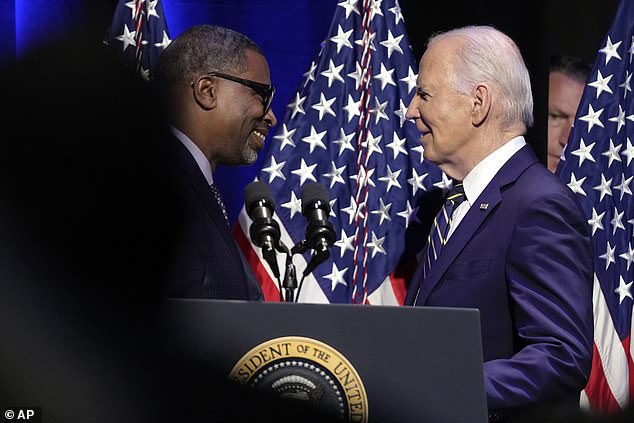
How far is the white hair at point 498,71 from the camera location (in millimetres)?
2564

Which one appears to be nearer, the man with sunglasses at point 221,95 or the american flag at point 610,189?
the man with sunglasses at point 221,95

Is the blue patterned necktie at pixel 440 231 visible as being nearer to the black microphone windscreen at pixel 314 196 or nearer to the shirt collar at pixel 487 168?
the shirt collar at pixel 487 168

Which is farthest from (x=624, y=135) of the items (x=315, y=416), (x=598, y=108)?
(x=315, y=416)

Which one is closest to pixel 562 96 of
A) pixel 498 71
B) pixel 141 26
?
pixel 498 71

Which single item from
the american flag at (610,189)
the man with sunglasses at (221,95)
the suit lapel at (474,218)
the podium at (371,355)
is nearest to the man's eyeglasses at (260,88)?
the man with sunglasses at (221,95)

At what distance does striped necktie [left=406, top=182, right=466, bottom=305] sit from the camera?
2.59 meters

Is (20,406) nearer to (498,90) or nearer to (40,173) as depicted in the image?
(40,173)

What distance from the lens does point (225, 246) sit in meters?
2.43

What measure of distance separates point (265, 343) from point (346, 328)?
105 millimetres

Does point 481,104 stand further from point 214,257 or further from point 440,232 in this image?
point 214,257

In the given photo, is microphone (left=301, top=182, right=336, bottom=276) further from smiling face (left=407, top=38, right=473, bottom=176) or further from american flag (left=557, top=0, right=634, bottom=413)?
american flag (left=557, top=0, right=634, bottom=413)

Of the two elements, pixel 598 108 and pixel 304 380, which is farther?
pixel 598 108

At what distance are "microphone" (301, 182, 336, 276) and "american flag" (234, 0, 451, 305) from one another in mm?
1185

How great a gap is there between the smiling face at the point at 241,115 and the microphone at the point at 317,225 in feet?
1.98
